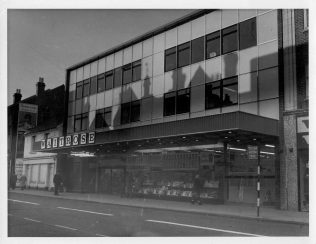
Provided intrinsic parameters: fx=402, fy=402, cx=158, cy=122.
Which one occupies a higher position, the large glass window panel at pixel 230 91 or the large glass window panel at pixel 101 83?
the large glass window panel at pixel 101 83

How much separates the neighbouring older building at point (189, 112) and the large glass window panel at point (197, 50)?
58 millimetres

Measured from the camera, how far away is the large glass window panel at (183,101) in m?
23.9

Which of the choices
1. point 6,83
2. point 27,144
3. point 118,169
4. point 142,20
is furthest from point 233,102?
point 27,144

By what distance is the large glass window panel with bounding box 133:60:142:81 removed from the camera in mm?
26622

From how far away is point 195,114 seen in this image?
2320 cm

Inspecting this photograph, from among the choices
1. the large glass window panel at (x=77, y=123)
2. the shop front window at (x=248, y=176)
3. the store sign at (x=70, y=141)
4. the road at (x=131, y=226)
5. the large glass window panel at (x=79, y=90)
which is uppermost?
the large glass window panel at (x=79, y=90)

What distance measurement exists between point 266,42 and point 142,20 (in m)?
7.73

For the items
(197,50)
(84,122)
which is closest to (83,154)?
(84,122)

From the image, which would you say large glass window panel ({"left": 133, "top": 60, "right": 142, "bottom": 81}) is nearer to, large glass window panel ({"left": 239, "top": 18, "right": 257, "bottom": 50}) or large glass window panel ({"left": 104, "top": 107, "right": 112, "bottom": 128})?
large glass window panel ({"left": 104, "top": 107, "right": 112, "bottom": 128})

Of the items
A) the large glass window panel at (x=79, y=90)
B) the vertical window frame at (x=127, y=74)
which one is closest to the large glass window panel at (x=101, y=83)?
the vertical window frame at (x=127, y=74)

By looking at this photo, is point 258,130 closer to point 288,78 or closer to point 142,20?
point 288,78

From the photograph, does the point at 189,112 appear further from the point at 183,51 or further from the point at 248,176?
the point at 248,176

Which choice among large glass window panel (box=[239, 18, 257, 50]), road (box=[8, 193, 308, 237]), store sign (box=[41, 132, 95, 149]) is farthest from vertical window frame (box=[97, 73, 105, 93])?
road (box=[8, 193, 308, 237])

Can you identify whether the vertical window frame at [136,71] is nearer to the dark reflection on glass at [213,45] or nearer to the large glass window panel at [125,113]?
the large glass window panel at [125,113]
